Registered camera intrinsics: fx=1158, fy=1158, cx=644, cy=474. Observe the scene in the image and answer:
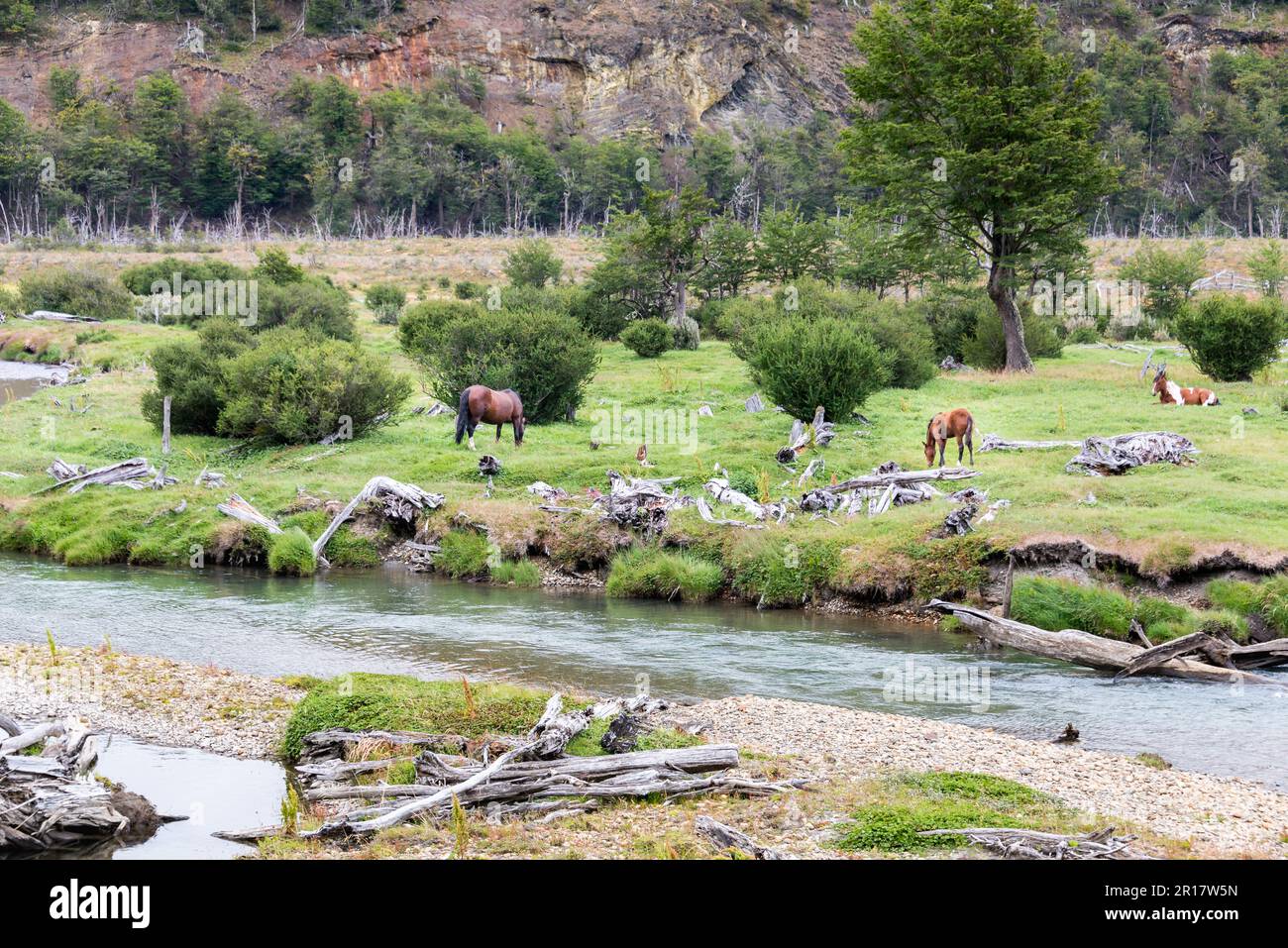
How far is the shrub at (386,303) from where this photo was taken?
5528 cm

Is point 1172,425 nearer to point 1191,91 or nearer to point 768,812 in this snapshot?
point 768,812

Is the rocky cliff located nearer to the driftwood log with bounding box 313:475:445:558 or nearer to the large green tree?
the large green tree

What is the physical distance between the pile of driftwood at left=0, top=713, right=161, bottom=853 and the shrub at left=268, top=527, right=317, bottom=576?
1193 centimetres

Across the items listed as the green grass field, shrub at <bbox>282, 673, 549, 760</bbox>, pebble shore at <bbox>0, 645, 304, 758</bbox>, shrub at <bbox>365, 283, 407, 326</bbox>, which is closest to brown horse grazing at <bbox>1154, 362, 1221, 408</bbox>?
the green grass field

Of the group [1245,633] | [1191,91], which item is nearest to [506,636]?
[1245,633]

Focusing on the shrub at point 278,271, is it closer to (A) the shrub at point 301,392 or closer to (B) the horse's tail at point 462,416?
(A) the shrub at point 301,392

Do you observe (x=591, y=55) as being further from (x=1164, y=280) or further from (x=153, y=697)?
(x=153, y=697)

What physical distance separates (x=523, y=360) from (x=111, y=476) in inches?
410

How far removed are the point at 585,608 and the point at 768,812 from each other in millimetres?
10347

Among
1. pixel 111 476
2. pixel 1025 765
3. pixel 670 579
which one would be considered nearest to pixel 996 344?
pixel 670 579

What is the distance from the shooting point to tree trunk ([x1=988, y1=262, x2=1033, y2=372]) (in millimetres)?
36969

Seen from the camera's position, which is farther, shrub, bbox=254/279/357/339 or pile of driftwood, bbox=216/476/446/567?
shrub, bbox=254/279/357/339

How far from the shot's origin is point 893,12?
4012 cm

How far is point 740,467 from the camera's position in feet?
80.4
